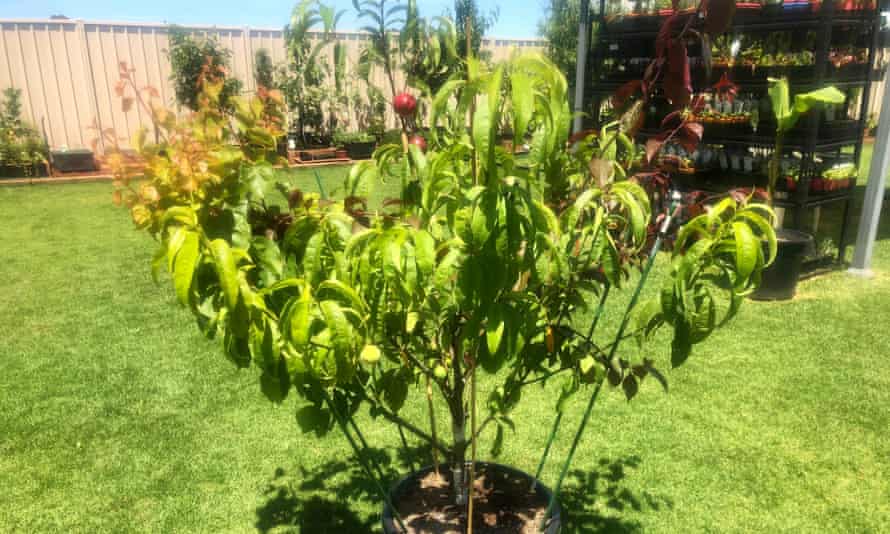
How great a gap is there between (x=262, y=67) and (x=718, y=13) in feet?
42.8

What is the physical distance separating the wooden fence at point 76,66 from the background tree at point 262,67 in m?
0.66

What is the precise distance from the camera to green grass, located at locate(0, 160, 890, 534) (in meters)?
2.63

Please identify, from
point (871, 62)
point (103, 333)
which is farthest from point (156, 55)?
point (871, 62)

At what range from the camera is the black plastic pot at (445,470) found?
6.29 feet

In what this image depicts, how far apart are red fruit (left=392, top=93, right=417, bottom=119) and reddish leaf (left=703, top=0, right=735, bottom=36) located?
2.18 ft

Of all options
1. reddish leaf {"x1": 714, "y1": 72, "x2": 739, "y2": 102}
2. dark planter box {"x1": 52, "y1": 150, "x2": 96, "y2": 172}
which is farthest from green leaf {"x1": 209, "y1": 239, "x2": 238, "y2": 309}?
dark planter box {"x1": 52, "y1": 150, "x2": 96, "y2": 172}

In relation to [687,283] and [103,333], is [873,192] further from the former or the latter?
[103,333]

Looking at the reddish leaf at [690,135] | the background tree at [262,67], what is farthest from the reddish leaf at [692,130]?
the background tree at [262,67]

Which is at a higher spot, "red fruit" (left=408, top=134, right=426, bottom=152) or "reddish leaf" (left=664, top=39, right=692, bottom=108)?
"reddish leaf" (left=664, top=39, right=692, bottom=108)

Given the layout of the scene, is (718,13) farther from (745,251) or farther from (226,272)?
(226,272)

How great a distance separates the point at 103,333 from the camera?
444cm

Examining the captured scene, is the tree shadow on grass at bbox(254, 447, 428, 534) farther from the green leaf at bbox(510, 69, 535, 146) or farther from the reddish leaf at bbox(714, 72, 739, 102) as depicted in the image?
the green leaf at bbox(510, 69, 535, 146)

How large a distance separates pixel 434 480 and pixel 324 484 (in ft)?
2.56

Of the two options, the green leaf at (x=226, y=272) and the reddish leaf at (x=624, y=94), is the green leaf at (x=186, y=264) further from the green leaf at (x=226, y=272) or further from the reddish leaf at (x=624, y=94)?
the reddish leaf at (x=624, y=94)
